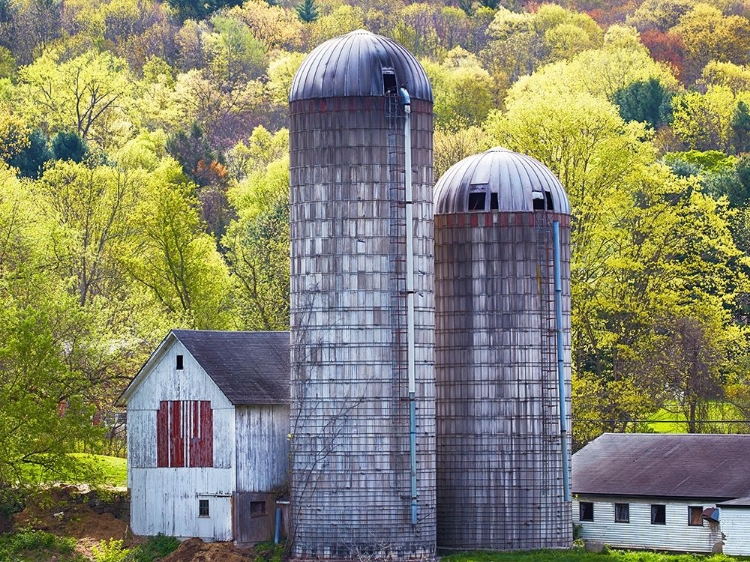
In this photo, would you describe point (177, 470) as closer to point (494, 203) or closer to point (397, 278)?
point (397, 278)

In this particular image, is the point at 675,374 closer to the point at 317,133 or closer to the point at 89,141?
the point at 317,133

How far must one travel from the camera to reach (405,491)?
4984cm

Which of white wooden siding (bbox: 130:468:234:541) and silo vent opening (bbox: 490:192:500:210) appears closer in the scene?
white wooden siding (bbox: 130:468:234:541)

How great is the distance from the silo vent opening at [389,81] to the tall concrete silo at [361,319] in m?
0.04

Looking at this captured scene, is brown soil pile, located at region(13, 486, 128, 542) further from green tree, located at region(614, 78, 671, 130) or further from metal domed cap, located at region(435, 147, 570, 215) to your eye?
green tree, located at region(614, 78, 671, 130)

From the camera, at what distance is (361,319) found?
165 feet

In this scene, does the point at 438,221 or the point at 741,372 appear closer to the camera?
the point at 438,221

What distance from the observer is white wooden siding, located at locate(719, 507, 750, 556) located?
50281mm

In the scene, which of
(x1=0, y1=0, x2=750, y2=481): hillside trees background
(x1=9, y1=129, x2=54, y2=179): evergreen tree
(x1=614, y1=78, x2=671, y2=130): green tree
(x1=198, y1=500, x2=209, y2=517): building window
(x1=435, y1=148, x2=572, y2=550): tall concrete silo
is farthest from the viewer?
(x1=614, y1=78, x2=671, y2=130): green tree

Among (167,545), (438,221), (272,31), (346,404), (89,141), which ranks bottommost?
(167,545)

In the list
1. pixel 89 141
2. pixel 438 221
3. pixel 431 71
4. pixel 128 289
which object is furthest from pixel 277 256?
pixel 431 71

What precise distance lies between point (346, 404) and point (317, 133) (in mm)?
7516

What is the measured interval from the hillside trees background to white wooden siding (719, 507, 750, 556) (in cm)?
1259

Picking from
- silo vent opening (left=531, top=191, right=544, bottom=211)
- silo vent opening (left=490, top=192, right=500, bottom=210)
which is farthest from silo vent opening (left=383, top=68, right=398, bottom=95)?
silo vent opening (left=531, top=191, right=544, bottom=211)
